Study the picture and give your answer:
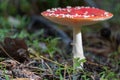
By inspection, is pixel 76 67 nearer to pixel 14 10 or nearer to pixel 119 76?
pixel 119 76

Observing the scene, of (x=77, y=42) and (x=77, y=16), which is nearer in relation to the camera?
(x=77, y=16)

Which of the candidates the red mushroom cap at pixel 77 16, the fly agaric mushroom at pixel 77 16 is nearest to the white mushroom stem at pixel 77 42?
the fly agaric mushroom at pixel 77 16

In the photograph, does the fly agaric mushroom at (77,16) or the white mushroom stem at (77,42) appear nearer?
the fly agaric mushroom at (77,16)

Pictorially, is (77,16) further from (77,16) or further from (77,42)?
(77,42)

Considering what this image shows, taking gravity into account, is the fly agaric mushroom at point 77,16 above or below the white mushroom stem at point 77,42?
above

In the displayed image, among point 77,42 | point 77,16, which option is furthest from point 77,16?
point 77,42

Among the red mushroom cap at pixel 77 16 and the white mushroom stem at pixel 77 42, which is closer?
the red mushroom cap at pixel 77 16

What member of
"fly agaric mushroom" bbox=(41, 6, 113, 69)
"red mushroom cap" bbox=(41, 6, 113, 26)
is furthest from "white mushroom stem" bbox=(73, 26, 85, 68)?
"red mushroom cap" bbox=(41, 6, 113, 26)

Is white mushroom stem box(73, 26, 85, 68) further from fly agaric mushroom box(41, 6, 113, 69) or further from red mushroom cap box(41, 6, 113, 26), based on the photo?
red mushroom cap box(41, 6, 113, 26)

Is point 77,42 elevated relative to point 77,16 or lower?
lower

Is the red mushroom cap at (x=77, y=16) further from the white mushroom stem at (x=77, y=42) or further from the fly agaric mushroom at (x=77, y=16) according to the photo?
the white mushroom stem at (x=77, y=42)

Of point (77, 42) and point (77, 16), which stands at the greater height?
point (77, 16)
